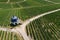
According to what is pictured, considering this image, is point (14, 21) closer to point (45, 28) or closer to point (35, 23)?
point (35, 23)

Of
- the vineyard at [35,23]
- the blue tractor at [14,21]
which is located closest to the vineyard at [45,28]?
the vineyard at [35,23]

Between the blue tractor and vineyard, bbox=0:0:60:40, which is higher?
the blue tractor

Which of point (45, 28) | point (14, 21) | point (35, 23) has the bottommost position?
point (35, 23)

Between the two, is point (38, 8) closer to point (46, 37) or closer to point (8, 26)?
point (8, 26)

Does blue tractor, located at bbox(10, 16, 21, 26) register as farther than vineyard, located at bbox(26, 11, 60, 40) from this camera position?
Yes

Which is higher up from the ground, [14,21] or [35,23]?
[14,21]

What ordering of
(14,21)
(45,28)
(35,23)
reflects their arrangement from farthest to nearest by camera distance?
(35,23) → (14,21) → (45,28)

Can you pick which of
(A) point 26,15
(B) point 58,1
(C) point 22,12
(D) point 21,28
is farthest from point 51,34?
(B) point 58,1

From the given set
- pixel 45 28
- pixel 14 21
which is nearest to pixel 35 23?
pixel 45 28

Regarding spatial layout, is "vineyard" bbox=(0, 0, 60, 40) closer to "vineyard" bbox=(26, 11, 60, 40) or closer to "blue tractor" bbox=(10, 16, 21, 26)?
"vineyard" bbox=(26, 11, 60, 40)

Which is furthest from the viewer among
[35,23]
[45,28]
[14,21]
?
[35,23]

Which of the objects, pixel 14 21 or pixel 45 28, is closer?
pixel 45 28

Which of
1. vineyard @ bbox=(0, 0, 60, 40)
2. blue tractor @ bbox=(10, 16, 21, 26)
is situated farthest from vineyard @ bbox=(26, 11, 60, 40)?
blue tractor @ bbox=(10, 16, 21, 26)
